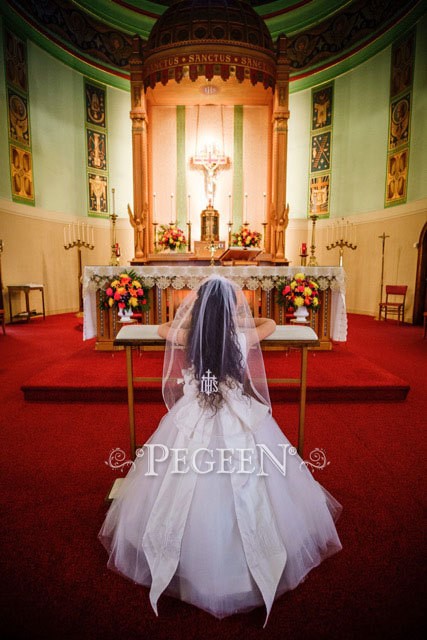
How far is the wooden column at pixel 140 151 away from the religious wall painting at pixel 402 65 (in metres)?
6.54

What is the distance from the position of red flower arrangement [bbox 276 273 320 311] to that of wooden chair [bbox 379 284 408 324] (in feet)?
15.6

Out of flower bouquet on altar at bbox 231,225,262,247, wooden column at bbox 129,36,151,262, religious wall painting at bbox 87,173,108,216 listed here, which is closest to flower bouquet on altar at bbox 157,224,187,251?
wooden column at bbox 129,36,151,262

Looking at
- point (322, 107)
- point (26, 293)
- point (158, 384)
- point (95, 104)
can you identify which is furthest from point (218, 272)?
point (322, 107)

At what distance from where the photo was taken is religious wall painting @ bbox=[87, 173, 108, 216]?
11.4 m

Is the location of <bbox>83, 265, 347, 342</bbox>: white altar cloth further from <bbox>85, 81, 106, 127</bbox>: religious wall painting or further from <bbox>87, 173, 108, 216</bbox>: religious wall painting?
<bbox>85, 81, 106, 127</bbox>: religious wall painting

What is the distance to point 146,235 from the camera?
7668 millimetres

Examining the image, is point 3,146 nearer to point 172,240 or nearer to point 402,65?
point 172,240

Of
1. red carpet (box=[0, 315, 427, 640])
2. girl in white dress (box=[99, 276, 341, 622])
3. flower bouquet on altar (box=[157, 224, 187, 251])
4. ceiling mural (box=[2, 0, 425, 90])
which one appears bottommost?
red carpet (box=[0, 315, 427, 640])

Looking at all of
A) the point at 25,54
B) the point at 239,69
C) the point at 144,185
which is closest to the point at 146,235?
the point at 144,185

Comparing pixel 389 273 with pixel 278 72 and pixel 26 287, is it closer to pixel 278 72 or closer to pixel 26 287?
pixel 278 72

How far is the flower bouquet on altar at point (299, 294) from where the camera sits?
5.36 m

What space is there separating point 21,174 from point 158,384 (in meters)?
8.13

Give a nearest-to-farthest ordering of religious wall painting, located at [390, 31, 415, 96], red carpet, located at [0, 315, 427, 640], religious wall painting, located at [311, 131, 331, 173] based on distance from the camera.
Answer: red carpet, located at [0, 315, 427, 640], religious wall painting, located at [390, 31, 415, 96], religious wall painting, located at [311, 131, 331, 173]

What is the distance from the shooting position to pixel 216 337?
182cm
